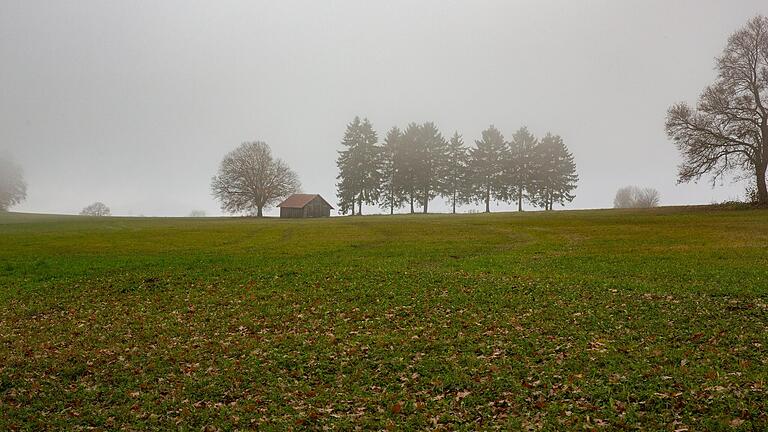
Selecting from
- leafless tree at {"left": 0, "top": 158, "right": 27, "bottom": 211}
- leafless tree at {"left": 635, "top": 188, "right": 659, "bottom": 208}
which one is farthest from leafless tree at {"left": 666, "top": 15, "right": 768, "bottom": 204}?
leafless tree at {"left": 0, "top": 158, "right": 27, "bottom": 211}

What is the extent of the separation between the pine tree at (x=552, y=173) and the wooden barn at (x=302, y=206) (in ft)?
122

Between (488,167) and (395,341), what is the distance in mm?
67770

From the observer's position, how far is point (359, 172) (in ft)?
265

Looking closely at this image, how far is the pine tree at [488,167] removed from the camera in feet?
254

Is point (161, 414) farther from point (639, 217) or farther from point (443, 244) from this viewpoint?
point (639, 217)

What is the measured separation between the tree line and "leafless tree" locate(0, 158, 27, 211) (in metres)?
77.9

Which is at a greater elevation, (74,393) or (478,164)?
(478,164)

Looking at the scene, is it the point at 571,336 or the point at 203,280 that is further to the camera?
the point at 203,280

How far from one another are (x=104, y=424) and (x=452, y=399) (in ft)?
23.8

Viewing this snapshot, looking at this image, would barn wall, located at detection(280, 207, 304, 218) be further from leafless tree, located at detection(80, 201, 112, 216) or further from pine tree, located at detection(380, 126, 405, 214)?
leafless tree, located at detection(80, 201, 112, 216)

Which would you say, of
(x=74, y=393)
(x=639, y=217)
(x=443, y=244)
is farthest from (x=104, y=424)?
(x=639, y=217)

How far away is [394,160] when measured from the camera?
8062 centimetres

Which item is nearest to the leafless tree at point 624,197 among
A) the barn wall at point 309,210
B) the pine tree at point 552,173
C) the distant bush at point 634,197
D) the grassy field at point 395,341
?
the distant bush at point 634,197

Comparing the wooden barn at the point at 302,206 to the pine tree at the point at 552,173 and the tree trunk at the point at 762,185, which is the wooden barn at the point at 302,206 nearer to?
the pine tree at the point at 552,173
